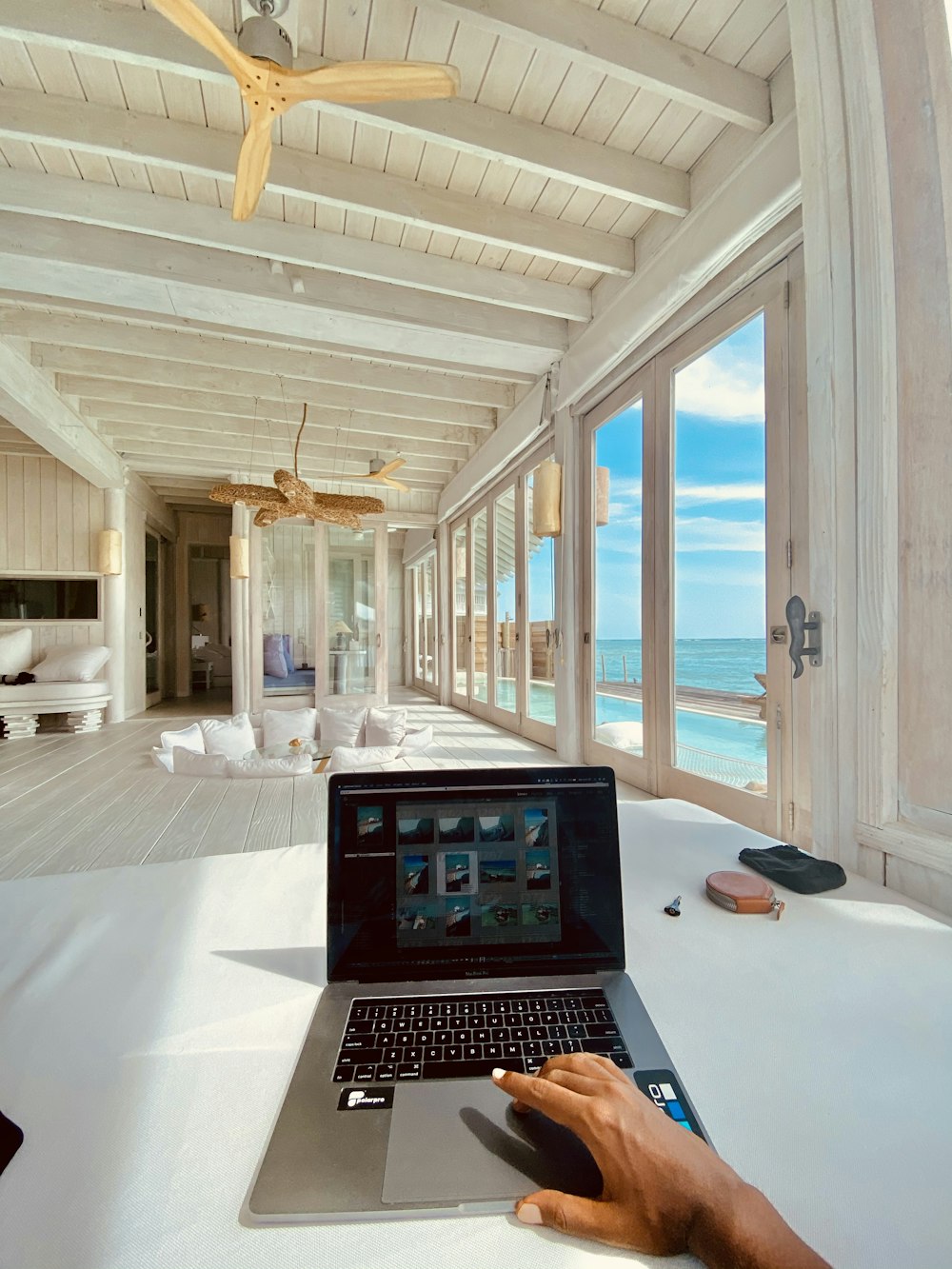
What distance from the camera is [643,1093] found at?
1.87 feet

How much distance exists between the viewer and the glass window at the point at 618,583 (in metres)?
3.62

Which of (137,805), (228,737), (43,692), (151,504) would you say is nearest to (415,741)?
(228,737)

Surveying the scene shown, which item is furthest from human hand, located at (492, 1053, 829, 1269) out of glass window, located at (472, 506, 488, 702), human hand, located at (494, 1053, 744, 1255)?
glass window, located at (472, 506, 488, 702)

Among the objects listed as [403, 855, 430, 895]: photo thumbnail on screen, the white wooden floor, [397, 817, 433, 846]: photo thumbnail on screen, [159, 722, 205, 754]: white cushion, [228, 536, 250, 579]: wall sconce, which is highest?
[228, 536, 250, 579]: wall sconce

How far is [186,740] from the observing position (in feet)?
15.1

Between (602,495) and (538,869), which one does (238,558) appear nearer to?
(602,495)

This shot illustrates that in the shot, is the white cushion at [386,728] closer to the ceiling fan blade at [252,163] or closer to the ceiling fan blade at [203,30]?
the ceiling fan blade at [252,163]

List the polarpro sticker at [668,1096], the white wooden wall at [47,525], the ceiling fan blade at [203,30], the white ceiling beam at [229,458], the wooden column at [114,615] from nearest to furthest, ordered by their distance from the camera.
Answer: the polarpro sticker at [668,1096]
the ceiling fan blade at [203,30]
the white ceiling beam at [229,458]
the white wooden wall at [47,525]
the wooden column at [114,615]

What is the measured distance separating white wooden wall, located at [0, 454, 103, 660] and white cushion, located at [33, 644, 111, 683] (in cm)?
43

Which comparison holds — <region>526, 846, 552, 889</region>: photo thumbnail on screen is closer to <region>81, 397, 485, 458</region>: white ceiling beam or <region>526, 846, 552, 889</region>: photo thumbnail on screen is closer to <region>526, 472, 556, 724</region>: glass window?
<region>526, 472, 556, 724</region>: glass window

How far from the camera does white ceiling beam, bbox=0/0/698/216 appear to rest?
6.79 feet

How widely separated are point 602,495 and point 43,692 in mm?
5879

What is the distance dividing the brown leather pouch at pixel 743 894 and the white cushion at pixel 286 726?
4.26 metres

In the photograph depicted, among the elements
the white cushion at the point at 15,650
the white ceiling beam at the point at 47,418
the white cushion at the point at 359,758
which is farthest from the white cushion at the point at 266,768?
the white cushion at the point at 15,650
